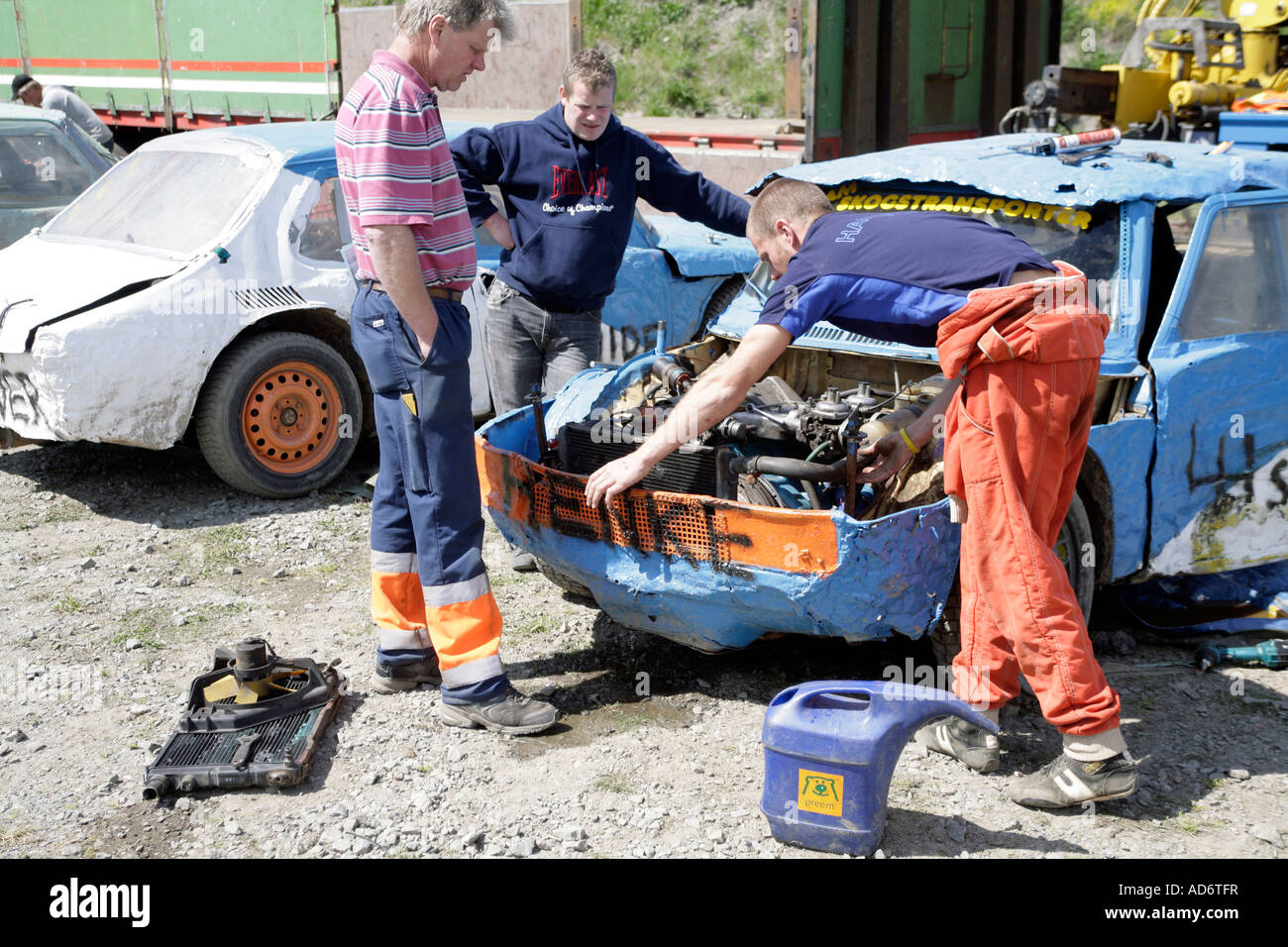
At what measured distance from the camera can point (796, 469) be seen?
364 cm

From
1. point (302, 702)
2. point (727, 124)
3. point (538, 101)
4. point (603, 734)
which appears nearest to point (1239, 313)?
point (603, 734)

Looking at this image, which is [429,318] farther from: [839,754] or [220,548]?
[220,548]

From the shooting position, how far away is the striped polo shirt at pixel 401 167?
11.7ft

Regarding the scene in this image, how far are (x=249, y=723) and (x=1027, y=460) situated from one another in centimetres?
251

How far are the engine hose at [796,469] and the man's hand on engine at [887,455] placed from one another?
7.5 inches

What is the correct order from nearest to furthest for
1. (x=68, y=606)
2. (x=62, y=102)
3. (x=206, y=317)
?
(x=68, y=606) < (x=206, y=317) < (x=62, y=102)

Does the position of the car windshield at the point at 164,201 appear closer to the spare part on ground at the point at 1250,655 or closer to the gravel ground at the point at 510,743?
the gravel ground at the point at 510,743

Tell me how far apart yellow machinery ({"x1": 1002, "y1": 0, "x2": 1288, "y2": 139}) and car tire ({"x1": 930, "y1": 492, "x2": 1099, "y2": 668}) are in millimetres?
7772

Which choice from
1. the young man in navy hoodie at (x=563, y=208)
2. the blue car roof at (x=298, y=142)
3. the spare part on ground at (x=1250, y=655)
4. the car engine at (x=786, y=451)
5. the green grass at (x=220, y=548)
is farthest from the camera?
the blue car roof at (x=298, y=142)

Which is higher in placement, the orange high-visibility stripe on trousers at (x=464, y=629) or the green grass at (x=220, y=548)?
the orange high-visibility stripe on trousers at (x=464, y=629)

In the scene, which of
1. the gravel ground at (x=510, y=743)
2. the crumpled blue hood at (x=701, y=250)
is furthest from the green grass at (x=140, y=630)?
the crumpled blue hood at (x=701, y=250)

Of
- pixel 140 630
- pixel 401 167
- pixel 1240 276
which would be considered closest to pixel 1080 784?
pixel 1240 276

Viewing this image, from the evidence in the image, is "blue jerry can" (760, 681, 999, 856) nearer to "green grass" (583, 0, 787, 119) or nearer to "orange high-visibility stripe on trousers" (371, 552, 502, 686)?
"orange high-visibility stripe on trousers" (371, 552, 502, 686)

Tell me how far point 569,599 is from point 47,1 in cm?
1453
